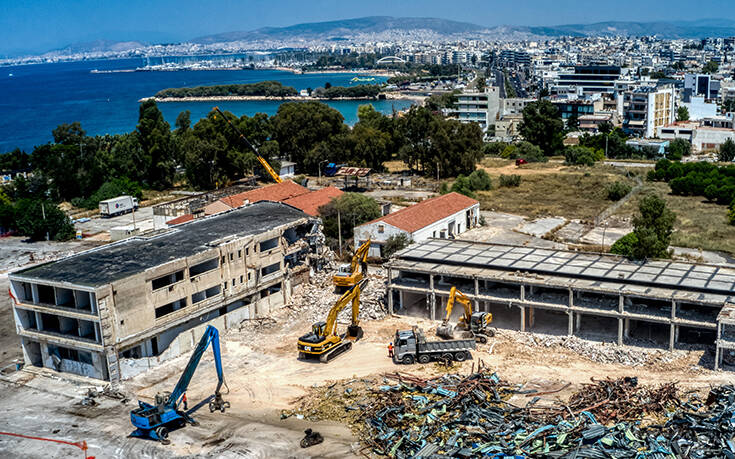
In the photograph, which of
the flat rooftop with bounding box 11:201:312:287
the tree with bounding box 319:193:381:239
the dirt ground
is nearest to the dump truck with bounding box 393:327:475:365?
the dirt ground

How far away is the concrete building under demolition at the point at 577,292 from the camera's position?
26.8 meters

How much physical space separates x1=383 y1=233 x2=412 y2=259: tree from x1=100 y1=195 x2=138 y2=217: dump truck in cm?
2627

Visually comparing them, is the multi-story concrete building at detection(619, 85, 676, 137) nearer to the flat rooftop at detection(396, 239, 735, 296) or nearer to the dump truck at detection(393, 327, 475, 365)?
the flat rooftop at detection(396, 239, 735, 296)

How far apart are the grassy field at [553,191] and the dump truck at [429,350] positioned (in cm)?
2558

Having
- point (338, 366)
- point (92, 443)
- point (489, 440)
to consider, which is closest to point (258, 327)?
point (338, 366)

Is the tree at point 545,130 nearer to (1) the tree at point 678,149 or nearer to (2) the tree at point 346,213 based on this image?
(1) the tree at point 678,149

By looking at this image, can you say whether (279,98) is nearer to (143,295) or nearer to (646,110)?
(646,110)

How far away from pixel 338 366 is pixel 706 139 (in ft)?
224

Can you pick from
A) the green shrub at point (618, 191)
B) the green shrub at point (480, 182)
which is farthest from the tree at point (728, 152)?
the green shrub at point (480, 182)

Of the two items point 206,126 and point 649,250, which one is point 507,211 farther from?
point 206,126

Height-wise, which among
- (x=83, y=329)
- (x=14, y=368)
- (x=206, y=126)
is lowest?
(x=14, y=368)

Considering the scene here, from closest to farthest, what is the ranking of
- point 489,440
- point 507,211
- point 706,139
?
1. point 489,440
2. point 507,211
3. point 706,139

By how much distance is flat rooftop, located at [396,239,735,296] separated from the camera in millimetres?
28297

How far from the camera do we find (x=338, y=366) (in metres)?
26.8
